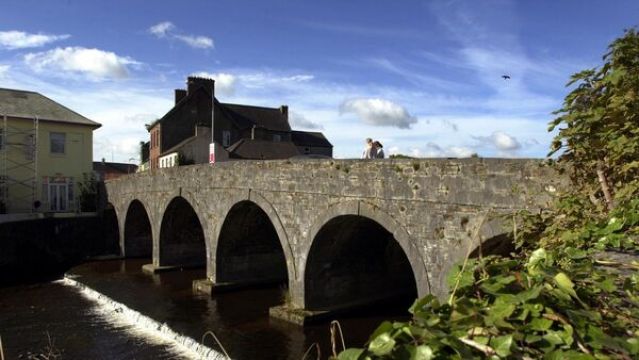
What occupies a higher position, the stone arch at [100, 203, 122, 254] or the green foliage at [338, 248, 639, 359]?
the green foliage at [338, 248, 639, 359]

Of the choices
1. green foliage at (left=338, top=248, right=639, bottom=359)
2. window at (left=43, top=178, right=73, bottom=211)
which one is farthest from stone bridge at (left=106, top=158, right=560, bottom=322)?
window at (left=43, top=178, right=73, bottom=211)

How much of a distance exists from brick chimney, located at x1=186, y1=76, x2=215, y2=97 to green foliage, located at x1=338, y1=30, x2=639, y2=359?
4171cm

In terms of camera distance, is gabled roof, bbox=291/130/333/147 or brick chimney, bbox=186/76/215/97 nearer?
brick chimney, bbox=186/76/215/97

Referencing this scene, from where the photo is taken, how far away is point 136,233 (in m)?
25.8

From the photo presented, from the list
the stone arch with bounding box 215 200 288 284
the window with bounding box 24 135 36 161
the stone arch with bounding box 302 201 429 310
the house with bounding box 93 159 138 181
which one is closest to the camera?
the stone arch with bounding box 302 201 429 310

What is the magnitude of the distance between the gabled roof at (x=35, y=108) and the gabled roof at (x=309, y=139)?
2685cm

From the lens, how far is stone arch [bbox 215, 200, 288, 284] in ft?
52.9

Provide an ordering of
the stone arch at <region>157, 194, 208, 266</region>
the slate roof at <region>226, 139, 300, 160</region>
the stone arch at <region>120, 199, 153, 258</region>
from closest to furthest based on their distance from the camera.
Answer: the stone arch at <region>157, 194, 208, 266</region>
the stone arch at <region>120, 199, 153, 258</region>
the slate roof at <region>226, 139, 300, 160</region>

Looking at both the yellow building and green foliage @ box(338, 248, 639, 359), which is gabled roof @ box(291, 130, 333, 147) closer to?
the yellow building

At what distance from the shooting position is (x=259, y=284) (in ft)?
55.8

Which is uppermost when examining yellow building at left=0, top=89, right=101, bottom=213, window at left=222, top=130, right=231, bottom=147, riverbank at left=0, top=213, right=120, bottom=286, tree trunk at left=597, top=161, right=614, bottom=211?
window at left=222, top=130, right=231, bottom=147

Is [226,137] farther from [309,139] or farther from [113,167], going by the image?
[113,167]

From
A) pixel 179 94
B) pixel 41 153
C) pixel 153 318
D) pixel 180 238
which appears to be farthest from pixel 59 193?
pixel 153 318

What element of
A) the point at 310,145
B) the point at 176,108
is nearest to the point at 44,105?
the point at 176,108
